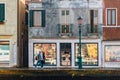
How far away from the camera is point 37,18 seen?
61.9 metres

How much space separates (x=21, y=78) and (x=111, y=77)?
557 centimetres

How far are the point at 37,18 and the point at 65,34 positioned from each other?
11.6 feet

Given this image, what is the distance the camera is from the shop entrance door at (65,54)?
6203cm

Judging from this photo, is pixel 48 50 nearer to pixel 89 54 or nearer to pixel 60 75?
pixel 89 54

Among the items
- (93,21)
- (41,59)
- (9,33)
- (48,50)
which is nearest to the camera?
(41,59)

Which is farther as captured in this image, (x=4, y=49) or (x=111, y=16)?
(x=111, y=16)

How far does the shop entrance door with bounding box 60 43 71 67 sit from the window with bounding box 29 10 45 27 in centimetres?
343

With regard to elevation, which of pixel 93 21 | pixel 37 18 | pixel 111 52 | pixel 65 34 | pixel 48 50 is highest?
pixel 37 18

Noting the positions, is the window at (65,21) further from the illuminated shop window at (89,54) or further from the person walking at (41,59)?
the person walking at (41,59)

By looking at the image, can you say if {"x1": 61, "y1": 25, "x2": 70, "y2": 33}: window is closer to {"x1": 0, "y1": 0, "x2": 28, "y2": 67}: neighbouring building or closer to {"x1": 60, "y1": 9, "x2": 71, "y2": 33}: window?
{"x1": 60, "y1": 9, "x2": 71, "y2": 33}: window

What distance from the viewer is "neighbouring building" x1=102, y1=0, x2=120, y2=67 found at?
61.8m

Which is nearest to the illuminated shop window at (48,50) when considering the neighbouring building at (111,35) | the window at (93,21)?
the window at (93,21)

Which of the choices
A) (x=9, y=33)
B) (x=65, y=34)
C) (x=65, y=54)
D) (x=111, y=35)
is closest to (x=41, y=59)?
(x=65, y=54)

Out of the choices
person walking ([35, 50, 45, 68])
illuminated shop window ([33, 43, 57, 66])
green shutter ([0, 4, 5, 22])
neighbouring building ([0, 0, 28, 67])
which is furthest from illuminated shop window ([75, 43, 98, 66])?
green shutter ([0, 4, 5, 22])
